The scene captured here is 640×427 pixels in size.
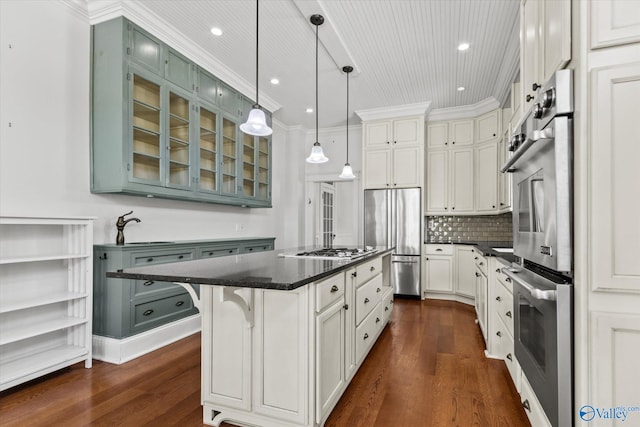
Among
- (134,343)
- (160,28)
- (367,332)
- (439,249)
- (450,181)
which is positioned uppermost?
(160,28)

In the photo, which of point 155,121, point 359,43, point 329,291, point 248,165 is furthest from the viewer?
point 248,165

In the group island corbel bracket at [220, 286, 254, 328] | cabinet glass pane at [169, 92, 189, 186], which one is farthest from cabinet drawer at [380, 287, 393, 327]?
cabinet glass pane at [169, 92, 189, 186]

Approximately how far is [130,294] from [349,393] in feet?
6.43

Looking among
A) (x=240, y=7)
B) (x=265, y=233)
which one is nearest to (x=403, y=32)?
(x=240, y=7)

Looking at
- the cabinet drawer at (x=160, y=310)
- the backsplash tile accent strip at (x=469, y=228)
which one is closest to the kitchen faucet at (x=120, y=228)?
the cabinet drawer at (x=160, y=310)

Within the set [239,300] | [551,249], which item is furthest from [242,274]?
[551,249]

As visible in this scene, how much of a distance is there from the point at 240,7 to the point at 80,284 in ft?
8.63

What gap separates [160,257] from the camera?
3033 millimetres

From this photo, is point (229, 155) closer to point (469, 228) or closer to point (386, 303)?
point (386, 303)

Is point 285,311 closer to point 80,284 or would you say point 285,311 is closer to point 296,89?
point 80,284

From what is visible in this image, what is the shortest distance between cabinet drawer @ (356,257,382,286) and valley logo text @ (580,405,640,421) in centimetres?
142

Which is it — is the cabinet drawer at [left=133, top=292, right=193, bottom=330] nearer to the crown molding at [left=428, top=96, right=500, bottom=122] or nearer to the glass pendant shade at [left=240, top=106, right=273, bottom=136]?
the glass pendant shade at [left=240, top=106, right=273, bottom=136]

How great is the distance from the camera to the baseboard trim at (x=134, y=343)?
2.71m

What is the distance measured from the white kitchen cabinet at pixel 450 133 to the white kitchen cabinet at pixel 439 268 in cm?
164
